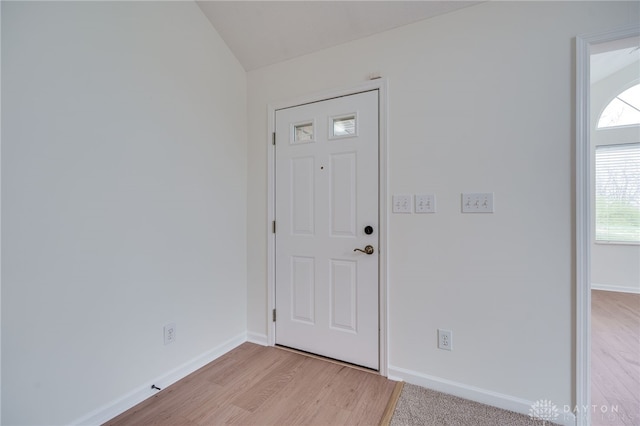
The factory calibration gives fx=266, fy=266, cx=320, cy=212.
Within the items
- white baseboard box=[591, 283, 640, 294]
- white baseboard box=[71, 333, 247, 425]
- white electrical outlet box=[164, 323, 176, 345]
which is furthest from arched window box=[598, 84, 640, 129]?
white electrical outlet box=[164, 323, 176, 345]

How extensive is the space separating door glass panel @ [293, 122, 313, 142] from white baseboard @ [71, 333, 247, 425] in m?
1.85

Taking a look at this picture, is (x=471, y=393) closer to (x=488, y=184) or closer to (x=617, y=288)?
(x=488, y=184)

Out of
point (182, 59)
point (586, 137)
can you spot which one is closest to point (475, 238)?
point (586, 137)

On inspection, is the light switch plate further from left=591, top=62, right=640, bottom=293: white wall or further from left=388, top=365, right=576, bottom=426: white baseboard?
left=591, top=62, right=640, bottom=293: white wall

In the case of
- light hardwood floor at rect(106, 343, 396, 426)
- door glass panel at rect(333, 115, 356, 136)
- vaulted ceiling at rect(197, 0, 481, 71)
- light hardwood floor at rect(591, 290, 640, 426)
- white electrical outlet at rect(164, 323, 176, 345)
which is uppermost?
vaulted ceiling at rect(197, 0, 481, 71)

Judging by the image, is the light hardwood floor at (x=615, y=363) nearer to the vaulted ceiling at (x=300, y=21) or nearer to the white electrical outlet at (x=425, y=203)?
the white electrical outlet at (x=425, y=203)

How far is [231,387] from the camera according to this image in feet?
5.95

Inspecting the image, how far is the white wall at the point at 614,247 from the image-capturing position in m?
3.73

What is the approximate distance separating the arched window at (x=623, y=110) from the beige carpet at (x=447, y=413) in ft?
15.1

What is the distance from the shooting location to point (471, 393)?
1.66 meters

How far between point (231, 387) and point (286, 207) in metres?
1.38

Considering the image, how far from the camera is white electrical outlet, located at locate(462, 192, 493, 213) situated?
1.64 m

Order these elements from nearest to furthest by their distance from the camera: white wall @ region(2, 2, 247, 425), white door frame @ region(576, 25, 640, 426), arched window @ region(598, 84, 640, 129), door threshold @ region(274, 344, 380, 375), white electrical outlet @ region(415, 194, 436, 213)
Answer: white wall @ region(2, 2, 247, 425)
white door frame @ region(576, 25, 640, 426)
white electrical outlet @ region(415, 194, 436, 213)
door threshold @ region(274, 344, 380, 375)
arched window @ region(598, 84, 640, 129)

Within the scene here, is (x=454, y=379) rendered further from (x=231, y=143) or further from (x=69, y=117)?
(x=69, y=117)
